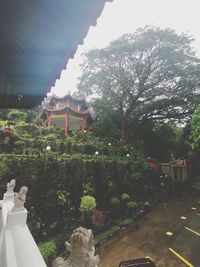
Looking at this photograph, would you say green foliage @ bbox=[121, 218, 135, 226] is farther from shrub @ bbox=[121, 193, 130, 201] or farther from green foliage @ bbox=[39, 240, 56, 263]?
green foliage @ bbox=[39, 240, 56, 263]

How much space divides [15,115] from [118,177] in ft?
47.5

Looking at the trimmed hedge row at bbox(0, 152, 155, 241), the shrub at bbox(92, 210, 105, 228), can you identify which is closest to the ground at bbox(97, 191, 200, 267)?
the shrub at bbox(92, 210, 105, 228)

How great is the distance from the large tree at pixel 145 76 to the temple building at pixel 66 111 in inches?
138

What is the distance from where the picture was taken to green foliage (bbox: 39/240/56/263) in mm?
8777

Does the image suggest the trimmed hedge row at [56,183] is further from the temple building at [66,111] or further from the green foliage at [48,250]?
the temple building at [66,111]

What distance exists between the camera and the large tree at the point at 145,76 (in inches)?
891

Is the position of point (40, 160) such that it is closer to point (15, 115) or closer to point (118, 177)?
point (118, 177)

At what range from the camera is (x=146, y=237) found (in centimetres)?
1101

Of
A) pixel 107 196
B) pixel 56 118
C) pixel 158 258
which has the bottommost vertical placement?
pixel 158 258

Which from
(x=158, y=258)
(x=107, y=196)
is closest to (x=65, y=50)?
(x=158, y=258)

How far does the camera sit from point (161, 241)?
10.5m

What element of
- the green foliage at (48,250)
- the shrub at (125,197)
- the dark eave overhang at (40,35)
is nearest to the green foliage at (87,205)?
the green foliage at (48,250)

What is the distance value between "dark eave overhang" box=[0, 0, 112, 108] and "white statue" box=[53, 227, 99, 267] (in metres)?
1.79

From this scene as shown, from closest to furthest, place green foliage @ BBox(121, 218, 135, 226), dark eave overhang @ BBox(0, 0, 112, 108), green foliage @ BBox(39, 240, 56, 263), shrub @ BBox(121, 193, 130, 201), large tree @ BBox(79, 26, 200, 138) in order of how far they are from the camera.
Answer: dark eave overhang @ BBox(0, 0, 112, 108), green foliage @ BBox(39, 240, 56, 263), green foliage @ BBox(121, 218, 135, 226), shrub @ BBox(121, 193, 130, 201), large tree @ BBox(79, 26, 200, 138)
